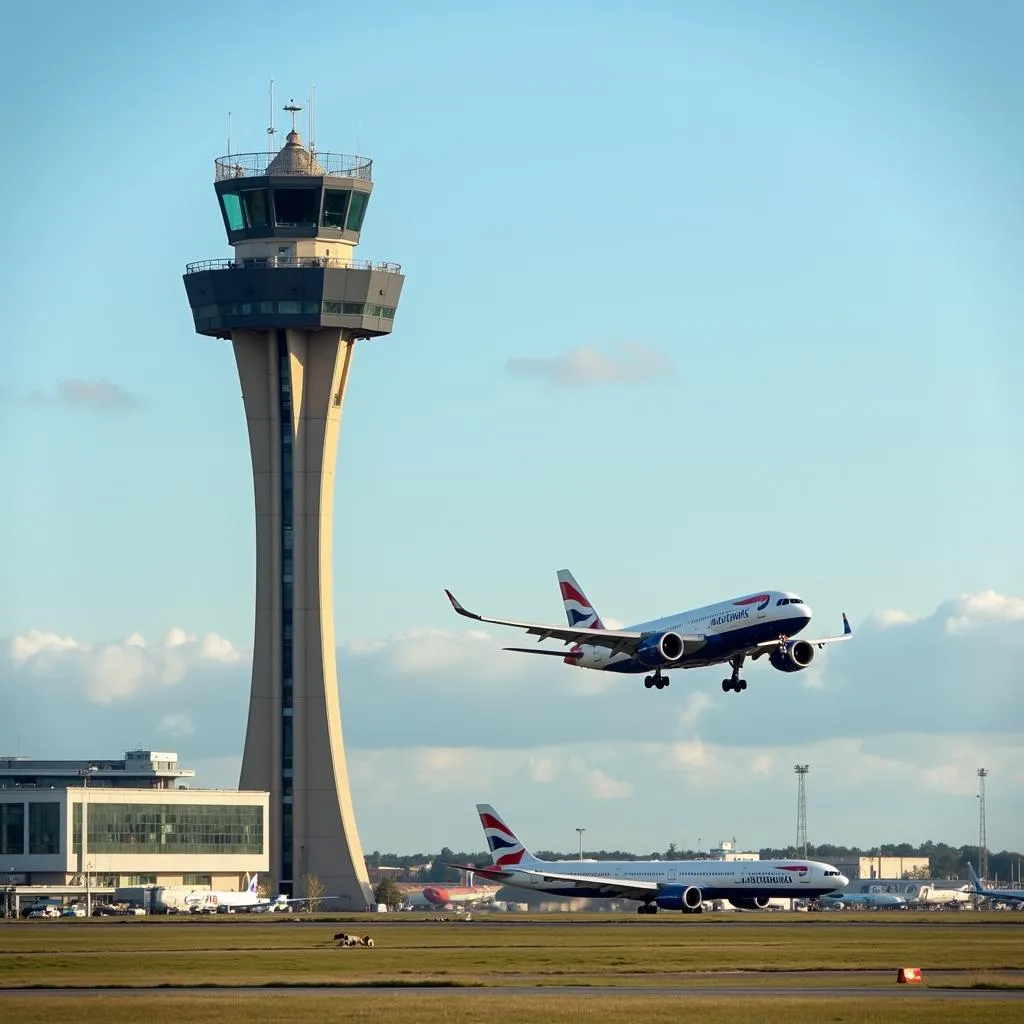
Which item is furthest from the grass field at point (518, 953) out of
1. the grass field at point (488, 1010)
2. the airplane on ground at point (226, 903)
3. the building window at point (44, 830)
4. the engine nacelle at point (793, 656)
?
the building window at point (44, 830)

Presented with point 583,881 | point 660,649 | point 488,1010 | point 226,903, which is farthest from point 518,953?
point 226,903

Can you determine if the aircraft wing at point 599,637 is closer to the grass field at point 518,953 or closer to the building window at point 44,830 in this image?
the grass field at point 518,953

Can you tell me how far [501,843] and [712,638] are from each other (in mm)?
63794

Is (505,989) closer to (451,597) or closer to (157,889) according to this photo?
(451,597)

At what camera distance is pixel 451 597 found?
108938mm

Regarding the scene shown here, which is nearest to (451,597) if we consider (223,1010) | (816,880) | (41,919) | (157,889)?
(223,1010)

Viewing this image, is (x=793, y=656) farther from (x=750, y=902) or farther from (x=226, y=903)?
(x=226, y=903)

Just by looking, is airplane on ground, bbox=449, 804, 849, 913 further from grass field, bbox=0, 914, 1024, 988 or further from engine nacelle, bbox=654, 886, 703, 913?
grass field, bbox=0, 914, 1024, 988

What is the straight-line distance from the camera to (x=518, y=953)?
101 meters

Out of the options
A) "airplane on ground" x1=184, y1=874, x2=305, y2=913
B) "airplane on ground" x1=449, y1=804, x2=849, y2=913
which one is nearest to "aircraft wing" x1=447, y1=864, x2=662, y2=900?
"airplane on ground" x1=449, y1=804, x2=849, y2=913

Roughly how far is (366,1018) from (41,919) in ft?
349

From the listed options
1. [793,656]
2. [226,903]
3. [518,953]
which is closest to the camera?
[518,953]

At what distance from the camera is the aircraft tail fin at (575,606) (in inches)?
5443

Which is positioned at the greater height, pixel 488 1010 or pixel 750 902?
pixel 488 1010
